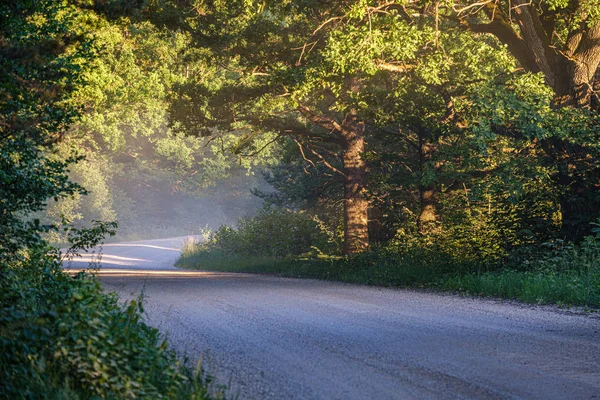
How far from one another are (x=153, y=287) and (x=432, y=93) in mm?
9137

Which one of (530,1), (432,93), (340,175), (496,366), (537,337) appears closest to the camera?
(496,366)

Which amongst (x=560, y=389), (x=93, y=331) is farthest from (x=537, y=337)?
(x=93, y=331)

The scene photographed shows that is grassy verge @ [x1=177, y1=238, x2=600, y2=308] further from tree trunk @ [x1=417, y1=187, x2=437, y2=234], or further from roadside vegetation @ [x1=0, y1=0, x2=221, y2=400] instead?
roadside vegetation @ [x1=0, y1=0, x2=221, y2=400]

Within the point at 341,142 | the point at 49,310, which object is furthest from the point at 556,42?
the point at 49,310

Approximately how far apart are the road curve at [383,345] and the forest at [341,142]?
0.99 m

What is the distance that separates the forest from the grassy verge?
6cm

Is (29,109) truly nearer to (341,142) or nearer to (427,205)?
(427,205)

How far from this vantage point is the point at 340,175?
28016mm

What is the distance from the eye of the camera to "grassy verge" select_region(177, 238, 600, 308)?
1484cm

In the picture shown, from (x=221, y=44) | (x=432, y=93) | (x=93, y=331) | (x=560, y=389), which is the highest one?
(x=221, y=44)

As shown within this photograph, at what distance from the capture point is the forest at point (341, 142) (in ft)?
24.7

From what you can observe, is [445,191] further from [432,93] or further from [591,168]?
[591,168]

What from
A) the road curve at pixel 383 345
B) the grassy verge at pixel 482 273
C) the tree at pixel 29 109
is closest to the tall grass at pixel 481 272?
the grassy verge at pixel 482 273

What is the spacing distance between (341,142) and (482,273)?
901 centimetres
